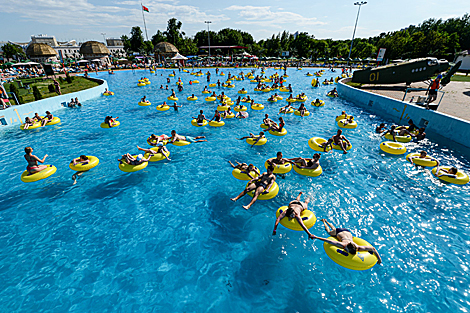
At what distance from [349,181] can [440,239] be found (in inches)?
141

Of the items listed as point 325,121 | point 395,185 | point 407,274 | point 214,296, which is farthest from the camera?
point 325,121

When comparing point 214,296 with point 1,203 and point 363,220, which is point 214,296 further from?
point 1,203

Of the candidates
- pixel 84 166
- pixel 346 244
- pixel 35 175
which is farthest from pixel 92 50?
pixel 346 244

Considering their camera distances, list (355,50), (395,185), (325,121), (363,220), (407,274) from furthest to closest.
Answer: (355,50) → (325,121) → (395,185) → (363,220) → (407,274)

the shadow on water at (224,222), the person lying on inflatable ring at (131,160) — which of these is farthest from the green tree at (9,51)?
the shadow on water at (224,222)

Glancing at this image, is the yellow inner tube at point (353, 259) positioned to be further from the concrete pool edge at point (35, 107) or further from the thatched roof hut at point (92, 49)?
the thatched roof hut at point (92, 49)

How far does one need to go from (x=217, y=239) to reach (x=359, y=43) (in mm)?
103046

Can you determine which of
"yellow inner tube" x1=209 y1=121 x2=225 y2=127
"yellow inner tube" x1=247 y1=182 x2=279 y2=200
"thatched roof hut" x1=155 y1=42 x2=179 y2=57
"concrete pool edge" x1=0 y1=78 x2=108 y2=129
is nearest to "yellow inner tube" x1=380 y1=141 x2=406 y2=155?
"yellow inner tube" x1=247 y1=182 x2=279 y2=200

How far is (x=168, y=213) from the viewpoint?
806 cm

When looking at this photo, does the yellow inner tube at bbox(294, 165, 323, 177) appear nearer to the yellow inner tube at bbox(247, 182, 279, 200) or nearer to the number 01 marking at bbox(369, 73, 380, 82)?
the yellow inner tube at bbox(247, 182, 279, 200)

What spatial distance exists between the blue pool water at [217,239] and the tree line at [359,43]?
44307 mm

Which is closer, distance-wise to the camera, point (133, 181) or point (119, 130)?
point (133, 181)

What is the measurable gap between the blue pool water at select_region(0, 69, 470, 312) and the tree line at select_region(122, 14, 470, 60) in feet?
145

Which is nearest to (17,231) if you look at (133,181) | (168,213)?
(133,181)
